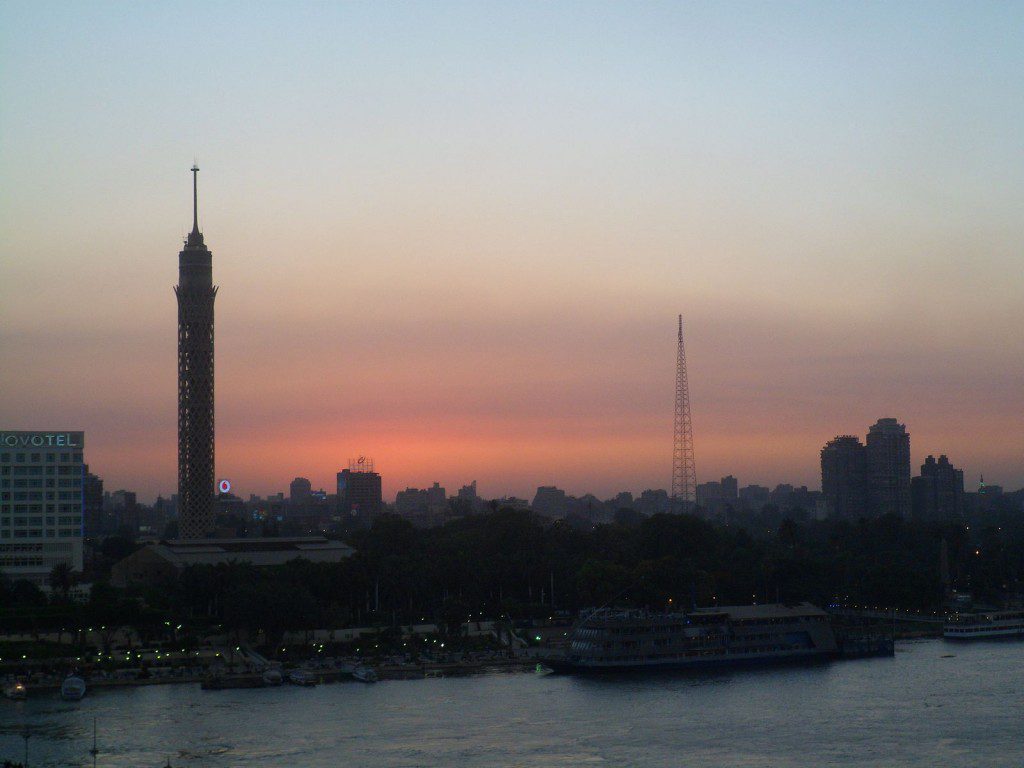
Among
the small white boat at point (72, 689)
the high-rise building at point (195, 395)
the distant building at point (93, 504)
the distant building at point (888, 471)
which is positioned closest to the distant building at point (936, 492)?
the distant building at point (888, 471)

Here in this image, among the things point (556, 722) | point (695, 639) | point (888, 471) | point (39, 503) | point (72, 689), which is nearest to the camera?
point (556, 722)

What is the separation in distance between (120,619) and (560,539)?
26.9 metres

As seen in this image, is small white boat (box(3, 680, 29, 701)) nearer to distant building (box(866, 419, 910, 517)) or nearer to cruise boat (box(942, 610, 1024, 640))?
cruise boat (box(942, 610, 1024, 640))

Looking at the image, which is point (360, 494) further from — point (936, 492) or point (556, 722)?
point (556, 722)

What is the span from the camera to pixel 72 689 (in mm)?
38875

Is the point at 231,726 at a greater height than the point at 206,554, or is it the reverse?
the point at 206,554

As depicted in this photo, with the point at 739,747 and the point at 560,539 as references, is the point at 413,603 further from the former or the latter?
the point at 739,747

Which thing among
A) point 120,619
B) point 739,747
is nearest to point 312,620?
point 120,619

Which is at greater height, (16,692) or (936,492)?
(936,492)

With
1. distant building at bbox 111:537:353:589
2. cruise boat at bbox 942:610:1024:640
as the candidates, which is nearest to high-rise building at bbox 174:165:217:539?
distant building at bbox 111:537:353:589

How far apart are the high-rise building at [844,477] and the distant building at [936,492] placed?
606cm

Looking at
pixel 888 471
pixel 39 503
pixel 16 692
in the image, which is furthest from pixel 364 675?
pixel 888 471

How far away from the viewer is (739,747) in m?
32.4

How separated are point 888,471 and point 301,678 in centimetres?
11808
